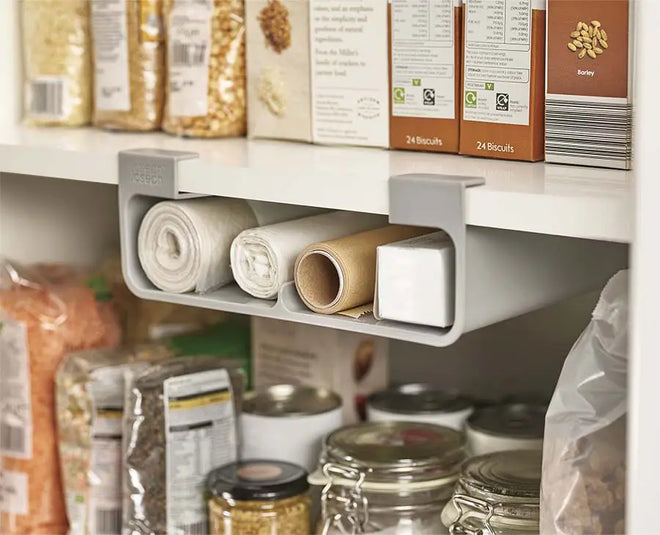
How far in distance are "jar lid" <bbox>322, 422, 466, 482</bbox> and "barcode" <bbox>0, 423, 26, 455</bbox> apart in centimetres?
41

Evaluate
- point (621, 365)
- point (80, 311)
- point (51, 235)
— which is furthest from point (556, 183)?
point (51, 235)

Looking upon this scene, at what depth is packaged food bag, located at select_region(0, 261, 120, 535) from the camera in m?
1.38

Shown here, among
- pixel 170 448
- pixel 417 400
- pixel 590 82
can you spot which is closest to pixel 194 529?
pixel 170 448

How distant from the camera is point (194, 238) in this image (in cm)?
110

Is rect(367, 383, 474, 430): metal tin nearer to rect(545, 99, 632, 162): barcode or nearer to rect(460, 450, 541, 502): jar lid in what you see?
rect(460, 450, 541, 502): jar lid

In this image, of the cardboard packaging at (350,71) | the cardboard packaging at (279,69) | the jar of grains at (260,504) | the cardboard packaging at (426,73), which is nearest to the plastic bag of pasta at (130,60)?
the cardboard packaging at (279,69)

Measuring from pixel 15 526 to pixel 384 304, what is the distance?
0.69 metres

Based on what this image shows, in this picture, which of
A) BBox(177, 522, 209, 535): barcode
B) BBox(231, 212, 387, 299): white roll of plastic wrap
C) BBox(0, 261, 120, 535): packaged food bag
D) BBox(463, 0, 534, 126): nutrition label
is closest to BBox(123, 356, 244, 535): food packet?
BBox(177, 522, 209, 535): barcode

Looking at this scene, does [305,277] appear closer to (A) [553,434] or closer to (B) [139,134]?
(A) [553,434]

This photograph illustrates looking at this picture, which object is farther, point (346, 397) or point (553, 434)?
point (346, 397)

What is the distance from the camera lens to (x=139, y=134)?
4.53 feet

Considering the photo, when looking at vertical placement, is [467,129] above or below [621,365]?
above

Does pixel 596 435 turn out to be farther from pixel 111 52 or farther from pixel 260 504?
pixel 111 52

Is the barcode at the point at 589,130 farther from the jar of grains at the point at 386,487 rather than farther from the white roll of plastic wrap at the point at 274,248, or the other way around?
the jar of grains at the point at 386,487
